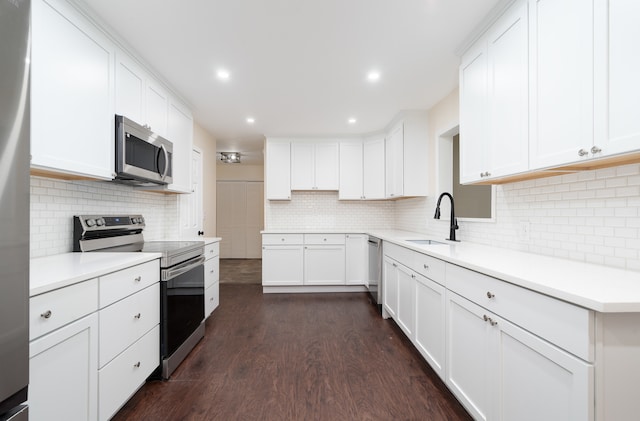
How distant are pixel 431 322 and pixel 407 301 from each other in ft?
1.55

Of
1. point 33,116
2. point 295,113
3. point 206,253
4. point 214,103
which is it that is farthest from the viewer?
point 295,113

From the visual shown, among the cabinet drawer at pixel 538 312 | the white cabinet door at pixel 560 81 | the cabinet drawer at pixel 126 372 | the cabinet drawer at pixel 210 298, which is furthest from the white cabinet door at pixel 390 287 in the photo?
the cabinet drawer at pixel 126 372

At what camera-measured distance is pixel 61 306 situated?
3.76 ft

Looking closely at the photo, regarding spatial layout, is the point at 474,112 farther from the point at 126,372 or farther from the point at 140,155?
the point at 126,372

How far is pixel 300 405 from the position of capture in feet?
5.49

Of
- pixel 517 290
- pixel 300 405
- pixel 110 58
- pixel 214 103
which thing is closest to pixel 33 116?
pixel 110 58

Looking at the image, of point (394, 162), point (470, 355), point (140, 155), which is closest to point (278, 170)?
point (394, 162)

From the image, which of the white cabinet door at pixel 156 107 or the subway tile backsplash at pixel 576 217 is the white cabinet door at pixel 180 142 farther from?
the subway tile backsplash at pixel 576 217

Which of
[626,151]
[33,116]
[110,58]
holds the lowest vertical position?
[626,151]

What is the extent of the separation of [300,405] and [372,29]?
2534 mm

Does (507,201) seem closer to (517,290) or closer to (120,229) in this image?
(517,290)

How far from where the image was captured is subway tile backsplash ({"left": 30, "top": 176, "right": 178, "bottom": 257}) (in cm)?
166

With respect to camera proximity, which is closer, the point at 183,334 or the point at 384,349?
the point at 183,334

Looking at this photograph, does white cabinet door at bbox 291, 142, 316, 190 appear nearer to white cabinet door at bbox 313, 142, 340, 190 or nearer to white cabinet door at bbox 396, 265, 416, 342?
white cabinet door at bbox 313, 142, 340, 190
